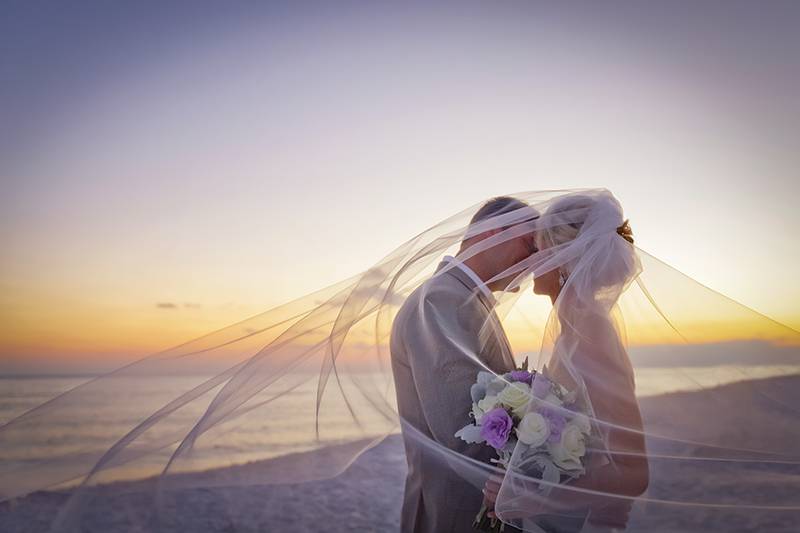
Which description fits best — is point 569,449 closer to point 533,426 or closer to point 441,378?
point 533,426

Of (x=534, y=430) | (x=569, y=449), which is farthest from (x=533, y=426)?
(x=569, y=449)

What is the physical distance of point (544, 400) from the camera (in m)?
2.11

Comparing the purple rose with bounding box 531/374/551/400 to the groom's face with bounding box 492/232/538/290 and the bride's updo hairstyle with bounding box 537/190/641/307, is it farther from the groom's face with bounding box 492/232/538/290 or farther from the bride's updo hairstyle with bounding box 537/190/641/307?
the groom's face with bounding box 492/232/538/290

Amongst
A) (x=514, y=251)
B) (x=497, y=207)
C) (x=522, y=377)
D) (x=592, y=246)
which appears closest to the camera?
(x=522, y=377)

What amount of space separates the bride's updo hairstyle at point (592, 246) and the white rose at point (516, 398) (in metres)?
0.40

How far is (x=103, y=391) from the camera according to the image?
8.55ft

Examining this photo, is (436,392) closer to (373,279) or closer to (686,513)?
(373,279)

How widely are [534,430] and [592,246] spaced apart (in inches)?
26.5

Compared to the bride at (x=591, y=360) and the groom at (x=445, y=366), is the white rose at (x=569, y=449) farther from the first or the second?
the groom at (x=445, y=366)

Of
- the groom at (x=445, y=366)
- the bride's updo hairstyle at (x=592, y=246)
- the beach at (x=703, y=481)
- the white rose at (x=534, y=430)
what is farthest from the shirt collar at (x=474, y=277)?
the beach at (x=703, y=481)

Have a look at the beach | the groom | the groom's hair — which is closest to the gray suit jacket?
the groom

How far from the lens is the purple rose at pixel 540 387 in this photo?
212 centimetres

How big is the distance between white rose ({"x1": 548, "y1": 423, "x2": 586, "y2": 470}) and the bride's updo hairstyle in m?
0.45

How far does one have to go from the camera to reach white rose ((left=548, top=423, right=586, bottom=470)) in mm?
2041
